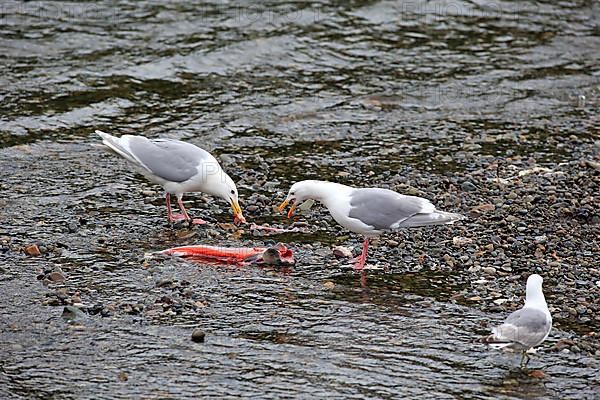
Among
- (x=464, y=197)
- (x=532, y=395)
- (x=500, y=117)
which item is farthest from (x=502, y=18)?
(x=532, y=395)

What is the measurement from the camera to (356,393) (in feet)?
22.1

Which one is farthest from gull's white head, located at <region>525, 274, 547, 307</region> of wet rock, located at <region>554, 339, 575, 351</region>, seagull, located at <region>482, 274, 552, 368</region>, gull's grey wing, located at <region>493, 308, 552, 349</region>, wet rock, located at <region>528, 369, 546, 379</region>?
wet rock, located at <region>528, 369, 546, 379</region>

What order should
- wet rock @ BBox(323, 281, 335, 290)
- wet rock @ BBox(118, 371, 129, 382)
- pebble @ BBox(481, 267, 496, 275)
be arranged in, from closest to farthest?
wet rock @ BBox(118, 371, 129, 382), wet rock @ BBox(323, 281, 335, 290), pebble @ BBox(481, 267, 496, 275)

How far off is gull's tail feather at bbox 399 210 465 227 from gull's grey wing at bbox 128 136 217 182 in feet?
6.58

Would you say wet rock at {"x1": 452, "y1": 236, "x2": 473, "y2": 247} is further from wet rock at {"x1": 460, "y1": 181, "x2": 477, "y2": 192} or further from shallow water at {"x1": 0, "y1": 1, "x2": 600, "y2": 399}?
wet rock at {"x1": 460, "y1": 181, "x2": 477, "y2": 192}

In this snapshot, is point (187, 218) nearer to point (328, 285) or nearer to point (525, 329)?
point (328, 285)

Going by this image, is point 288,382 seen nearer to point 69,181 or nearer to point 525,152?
point 69,181

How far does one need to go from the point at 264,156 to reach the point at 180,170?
2.36 meters

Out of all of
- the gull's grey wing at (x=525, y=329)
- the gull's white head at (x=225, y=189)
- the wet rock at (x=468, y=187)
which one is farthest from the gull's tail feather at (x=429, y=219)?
the wet rock at (x=468, y=187)

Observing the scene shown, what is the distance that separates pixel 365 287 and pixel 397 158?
12.1 feet

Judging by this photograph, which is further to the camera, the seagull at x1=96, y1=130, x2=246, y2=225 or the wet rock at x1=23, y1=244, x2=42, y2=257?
the seagull at x1=96, y1=130, x2=246, y2=225

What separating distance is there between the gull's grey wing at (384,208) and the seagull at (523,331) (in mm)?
1863

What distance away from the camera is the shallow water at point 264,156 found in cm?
706

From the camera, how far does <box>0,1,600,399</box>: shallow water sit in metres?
7.06
